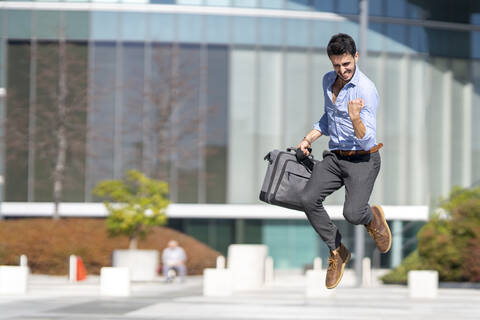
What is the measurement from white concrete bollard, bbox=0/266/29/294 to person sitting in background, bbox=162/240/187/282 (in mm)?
7236

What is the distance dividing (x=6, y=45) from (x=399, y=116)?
74.4 feet

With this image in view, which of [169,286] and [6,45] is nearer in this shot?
[169,286]


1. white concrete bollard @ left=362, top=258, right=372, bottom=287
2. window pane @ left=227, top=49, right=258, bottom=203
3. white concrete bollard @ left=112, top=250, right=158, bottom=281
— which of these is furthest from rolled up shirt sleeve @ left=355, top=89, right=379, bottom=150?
window pane @ left=227, top=49, right=258, bottom=203

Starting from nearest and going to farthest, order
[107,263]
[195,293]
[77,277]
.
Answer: [195,293] → [77,277] → [107,263]

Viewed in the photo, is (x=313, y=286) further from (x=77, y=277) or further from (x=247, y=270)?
(x=77, y=277)

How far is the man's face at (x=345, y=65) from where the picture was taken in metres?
6.75

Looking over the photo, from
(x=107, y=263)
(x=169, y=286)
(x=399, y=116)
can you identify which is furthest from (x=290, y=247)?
(x=169, y=286)

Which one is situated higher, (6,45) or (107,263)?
(6,45)

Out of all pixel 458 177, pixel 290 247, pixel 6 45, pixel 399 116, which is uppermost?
pixel 6 45

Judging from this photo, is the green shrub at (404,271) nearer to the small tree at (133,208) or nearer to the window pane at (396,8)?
the small tree at (133,208)

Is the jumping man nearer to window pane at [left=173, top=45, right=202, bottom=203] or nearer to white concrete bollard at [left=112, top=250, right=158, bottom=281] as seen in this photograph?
white concrete bollard at [left=112, top=250, right=158, bottom=281]

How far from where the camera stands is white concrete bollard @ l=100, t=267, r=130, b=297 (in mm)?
31312

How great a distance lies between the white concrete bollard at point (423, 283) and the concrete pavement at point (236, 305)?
564mm

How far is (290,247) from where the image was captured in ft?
176
